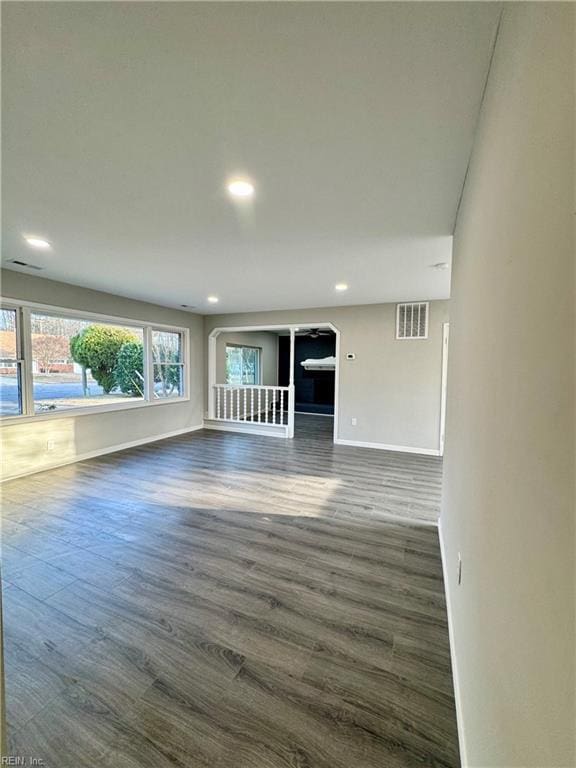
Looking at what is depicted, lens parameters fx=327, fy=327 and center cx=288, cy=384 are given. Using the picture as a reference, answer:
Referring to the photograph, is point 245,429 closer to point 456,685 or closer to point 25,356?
point 25,356

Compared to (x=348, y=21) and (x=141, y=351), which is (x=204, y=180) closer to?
(x=348, y=21)

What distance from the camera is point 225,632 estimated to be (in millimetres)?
1742

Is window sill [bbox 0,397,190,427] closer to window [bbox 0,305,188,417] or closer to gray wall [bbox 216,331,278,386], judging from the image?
window [bbox 0,305,188,417]

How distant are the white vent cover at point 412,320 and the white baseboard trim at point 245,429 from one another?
9.68 feet

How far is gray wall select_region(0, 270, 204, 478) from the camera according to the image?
4035 millimetres

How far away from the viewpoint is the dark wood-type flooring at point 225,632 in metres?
1.26

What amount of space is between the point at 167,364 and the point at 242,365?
2688 millimetres

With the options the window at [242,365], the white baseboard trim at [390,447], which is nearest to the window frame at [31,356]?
the window at [242,365]

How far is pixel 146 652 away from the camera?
1618 mm

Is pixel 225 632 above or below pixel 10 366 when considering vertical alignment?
below

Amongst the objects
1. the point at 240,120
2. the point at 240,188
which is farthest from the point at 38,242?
the point at 240,120

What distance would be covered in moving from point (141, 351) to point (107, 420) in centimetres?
135

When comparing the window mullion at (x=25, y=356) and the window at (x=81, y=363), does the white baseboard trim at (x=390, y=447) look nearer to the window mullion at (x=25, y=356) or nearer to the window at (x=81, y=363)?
the window at (x=81, y=363)

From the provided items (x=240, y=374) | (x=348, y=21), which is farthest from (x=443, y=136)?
(x=240, y=374)
